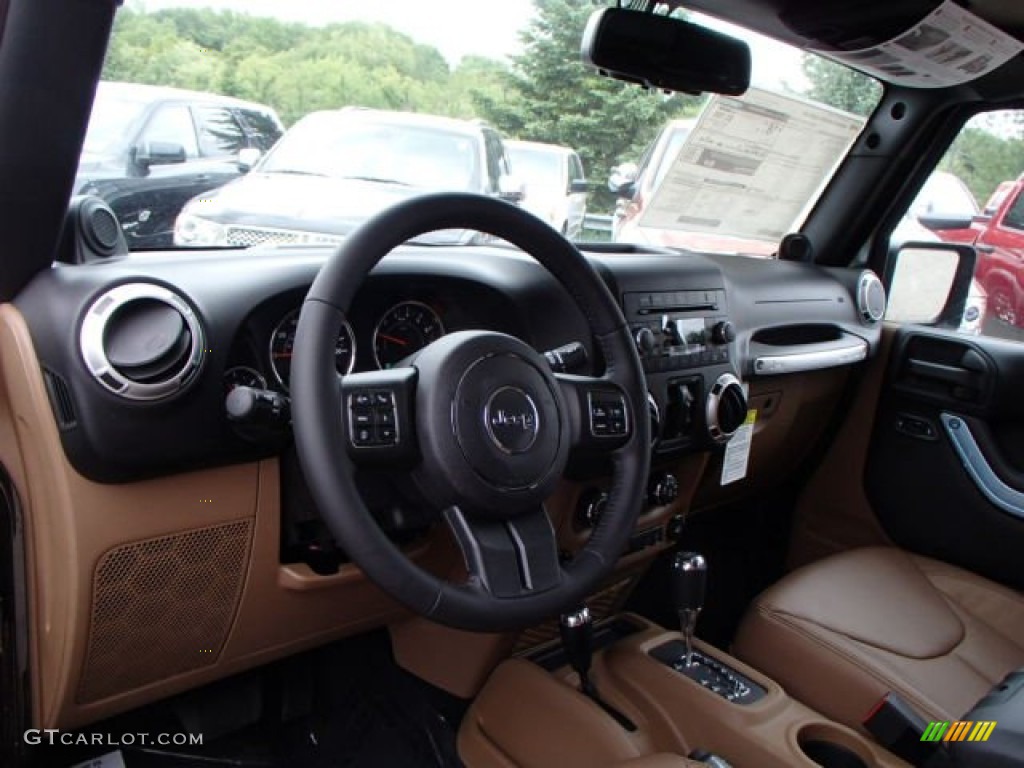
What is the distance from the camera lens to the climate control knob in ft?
6.62

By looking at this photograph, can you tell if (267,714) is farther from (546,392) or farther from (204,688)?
(546,392)

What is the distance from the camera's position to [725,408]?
203 cm

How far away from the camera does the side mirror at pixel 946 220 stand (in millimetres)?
2720

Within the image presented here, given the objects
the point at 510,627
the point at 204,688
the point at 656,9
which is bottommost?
the point at 204,688

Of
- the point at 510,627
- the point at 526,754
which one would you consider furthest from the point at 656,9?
the point at 526,754

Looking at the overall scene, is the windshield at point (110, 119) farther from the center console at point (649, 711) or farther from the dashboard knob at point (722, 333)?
the dashboard knob at point (722, 333)

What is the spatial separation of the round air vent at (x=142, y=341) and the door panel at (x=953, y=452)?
2.00 m

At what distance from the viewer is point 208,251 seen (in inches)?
62.4

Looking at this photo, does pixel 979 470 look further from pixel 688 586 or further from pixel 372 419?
pixel 372 419

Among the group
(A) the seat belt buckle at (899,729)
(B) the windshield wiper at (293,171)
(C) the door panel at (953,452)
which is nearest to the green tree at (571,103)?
(B) the windshield wiper at (293,171)

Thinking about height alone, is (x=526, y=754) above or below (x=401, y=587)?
below

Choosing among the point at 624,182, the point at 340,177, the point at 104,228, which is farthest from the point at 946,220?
the point at 104,228

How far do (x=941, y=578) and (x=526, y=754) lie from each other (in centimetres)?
111

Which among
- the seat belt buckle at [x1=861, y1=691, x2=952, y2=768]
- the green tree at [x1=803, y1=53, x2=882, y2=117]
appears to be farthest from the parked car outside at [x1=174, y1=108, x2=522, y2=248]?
the seat belt buckle at [x1=861, y1=691, x2=952, y2=768]
